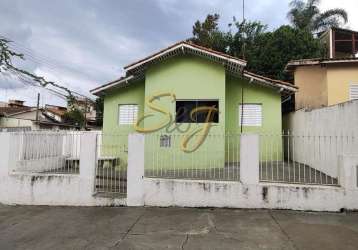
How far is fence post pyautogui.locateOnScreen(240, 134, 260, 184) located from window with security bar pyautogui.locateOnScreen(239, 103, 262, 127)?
17.5ft

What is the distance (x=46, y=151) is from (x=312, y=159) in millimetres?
9037

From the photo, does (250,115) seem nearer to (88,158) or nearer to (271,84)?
(271,84)

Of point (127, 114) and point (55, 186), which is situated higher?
point (127, 114)

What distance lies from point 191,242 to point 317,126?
6776 mm

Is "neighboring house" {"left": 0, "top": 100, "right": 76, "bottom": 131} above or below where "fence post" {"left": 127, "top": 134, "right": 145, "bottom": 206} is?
above

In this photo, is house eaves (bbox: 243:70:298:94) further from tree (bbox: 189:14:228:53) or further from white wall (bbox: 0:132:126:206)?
tree (bbox: 189:14:228:53)

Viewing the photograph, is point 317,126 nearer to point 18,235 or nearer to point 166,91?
point 166,91

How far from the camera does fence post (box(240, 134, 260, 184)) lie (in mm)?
7668

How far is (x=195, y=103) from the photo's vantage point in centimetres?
1247

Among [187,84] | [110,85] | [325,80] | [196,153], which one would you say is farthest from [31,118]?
[325,80]

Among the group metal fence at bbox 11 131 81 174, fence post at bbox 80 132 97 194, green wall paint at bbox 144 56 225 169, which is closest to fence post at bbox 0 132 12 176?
metal fence at bbox 11 131 81 174

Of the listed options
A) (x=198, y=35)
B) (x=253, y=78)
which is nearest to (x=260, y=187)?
(x=253, y=78)

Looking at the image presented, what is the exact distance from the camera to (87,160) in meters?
8.51

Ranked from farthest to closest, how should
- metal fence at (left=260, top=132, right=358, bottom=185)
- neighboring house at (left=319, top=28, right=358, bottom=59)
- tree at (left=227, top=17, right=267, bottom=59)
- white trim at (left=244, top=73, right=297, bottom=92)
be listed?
1. tree at (left=227, top=17, right=267, bottom=59)
2. neighboring house at (left=319, top=28, right=358, bottom=59)
3. white trim at (left=244, top=73, right=297, bottom=92)
4. metal fence at (left=260, top=132, right=358, bottom=185)
